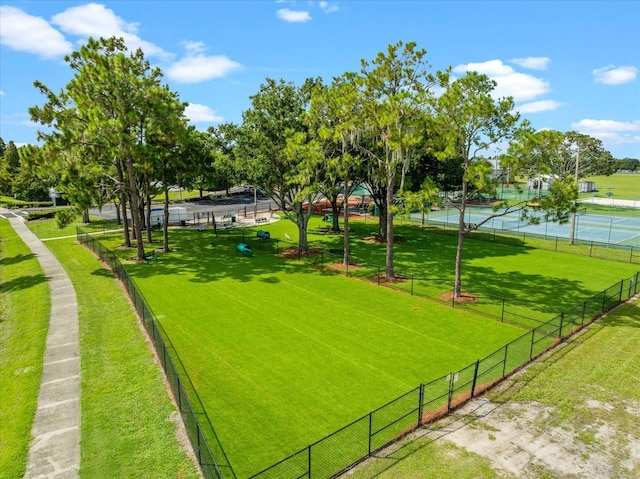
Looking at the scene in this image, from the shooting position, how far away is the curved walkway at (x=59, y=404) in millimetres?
13141

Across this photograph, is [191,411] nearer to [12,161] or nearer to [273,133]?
[273,133]

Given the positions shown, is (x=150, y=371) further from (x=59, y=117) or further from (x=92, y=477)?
(x=59, y=117)

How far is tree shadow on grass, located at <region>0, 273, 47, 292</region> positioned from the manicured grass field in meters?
6.91

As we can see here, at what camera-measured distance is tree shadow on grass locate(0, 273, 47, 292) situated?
31.1 meters

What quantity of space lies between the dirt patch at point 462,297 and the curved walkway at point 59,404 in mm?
22284

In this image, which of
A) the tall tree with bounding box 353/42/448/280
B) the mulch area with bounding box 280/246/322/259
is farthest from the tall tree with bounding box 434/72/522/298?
the mulch area with bounding box 280/246/322/259

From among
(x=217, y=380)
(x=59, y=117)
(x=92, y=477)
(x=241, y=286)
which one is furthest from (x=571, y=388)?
(x=59, y=117)

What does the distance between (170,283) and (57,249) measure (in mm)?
20551

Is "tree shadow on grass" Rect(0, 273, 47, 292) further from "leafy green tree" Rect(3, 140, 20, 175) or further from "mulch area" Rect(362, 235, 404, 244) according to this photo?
"leafy green tree" Rect(3, 140, 20, 175)

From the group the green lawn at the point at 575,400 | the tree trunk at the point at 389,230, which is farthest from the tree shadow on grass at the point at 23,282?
the green lawn at the point at 575,400

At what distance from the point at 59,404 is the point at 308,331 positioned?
A: 39.6ft

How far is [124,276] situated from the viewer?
31.1 metres

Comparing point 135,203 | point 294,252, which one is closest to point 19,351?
point 135,203

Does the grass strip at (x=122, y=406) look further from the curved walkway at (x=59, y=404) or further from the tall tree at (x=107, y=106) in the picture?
the tall tree at (x=107, y=106)
